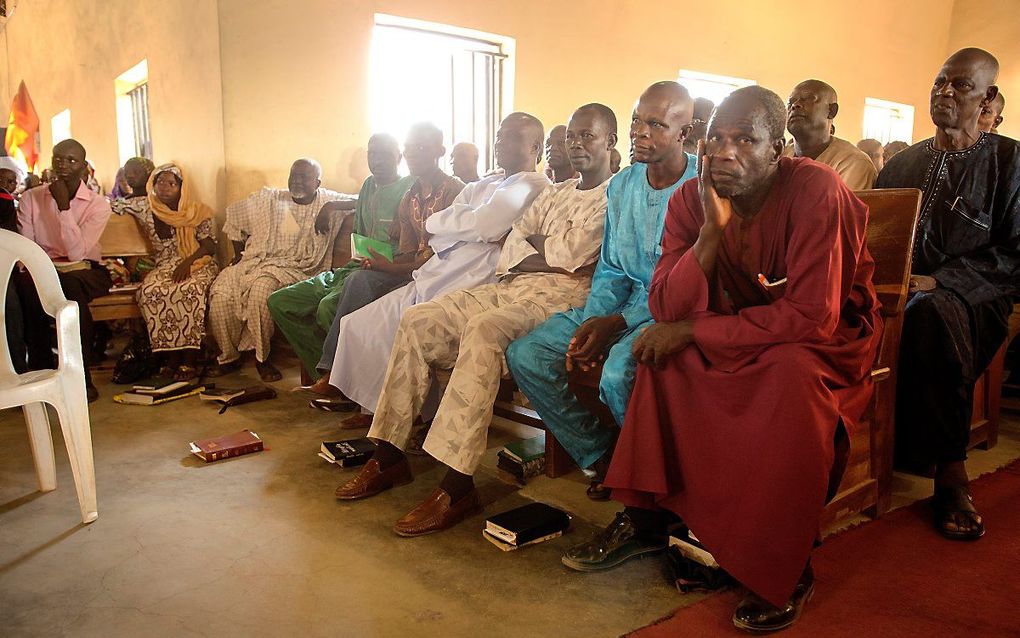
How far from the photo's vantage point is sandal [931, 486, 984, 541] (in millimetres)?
2422

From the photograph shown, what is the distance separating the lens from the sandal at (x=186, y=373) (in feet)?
15.8

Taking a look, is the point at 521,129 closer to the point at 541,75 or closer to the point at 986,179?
the point at 986,179

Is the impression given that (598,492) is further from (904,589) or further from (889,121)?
(889,121)

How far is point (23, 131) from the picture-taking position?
36.0 ft

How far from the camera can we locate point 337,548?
243cm

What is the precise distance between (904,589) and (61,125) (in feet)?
39.1

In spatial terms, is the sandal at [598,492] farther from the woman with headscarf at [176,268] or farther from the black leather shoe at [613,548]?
the woman with headscarf at [176,268]

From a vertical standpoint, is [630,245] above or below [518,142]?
below

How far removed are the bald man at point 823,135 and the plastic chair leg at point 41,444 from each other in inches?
140

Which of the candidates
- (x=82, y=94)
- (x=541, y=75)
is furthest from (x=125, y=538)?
(x=82, y=94)

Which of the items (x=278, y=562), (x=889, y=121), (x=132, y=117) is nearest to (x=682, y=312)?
(x=278, y=562)

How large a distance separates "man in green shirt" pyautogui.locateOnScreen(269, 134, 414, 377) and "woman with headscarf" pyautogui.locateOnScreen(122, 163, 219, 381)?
88 centimetres

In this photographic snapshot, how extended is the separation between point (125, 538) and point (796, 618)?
2262 mm

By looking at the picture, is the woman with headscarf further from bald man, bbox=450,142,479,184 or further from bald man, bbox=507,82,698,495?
bald man, bbox=507,82,698,495
